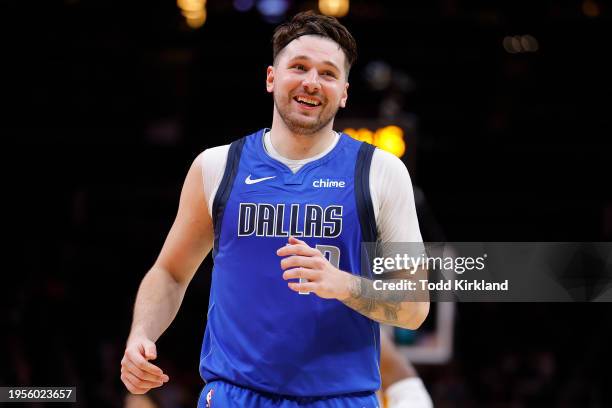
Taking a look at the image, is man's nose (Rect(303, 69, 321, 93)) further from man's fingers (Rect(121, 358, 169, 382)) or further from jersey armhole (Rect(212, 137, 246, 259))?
man's fingers (Rect(121, 358, 169, 382))

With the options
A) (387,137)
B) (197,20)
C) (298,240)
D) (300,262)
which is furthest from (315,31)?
(197,20)

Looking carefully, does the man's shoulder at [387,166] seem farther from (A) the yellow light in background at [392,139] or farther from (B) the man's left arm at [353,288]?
(A) the yellow light in background at [392,139]

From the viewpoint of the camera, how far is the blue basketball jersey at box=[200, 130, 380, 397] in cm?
342

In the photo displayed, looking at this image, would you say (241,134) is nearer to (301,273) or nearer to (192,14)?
(192,14)

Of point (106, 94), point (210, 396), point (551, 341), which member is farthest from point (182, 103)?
point (210, 396)

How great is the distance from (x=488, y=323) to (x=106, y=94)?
625cm

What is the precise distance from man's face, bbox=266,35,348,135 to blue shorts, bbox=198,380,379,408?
97 centimetres

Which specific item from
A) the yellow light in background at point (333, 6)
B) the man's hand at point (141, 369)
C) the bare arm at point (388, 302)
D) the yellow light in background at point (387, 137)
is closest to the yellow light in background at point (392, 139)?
the yellow light in background at point (387, 137)

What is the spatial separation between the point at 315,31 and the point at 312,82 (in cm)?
24

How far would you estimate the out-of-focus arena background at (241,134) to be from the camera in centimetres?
1157

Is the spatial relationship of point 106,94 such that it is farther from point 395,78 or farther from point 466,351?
point 466,351

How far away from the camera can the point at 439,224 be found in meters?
13.6

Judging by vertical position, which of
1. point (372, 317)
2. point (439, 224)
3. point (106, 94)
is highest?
point (106, 94)

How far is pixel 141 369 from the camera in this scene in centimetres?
327
